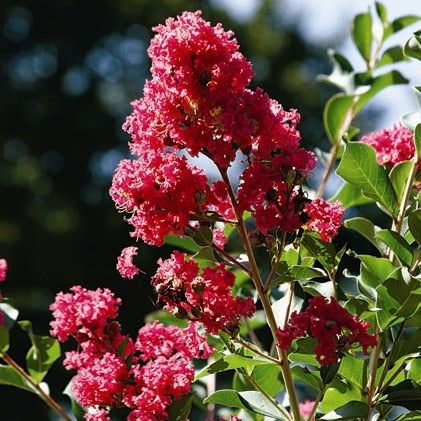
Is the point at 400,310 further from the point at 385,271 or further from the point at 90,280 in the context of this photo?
the point at 90,280

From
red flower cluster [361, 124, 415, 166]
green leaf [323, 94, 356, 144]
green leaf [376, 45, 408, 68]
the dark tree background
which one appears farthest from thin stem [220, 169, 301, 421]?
the dark tree background

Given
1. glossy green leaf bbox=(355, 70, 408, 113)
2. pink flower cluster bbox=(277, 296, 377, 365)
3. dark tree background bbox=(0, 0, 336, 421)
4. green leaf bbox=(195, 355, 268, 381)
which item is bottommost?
green leaf bbox=(195, 355, 268, 381)

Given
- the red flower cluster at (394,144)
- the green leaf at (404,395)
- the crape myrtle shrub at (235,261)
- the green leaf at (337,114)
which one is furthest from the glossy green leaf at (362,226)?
the green leaf at (337,114)

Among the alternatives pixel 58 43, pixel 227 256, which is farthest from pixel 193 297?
pixel 58 43

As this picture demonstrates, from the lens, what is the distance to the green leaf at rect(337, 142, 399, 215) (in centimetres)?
112

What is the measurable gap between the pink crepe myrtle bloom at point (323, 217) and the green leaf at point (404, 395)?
191 mm

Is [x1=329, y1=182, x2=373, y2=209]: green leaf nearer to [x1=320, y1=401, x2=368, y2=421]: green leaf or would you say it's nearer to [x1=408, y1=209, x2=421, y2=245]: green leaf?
[x1=408, y1=209, x2=421, y2=245]: green leaf

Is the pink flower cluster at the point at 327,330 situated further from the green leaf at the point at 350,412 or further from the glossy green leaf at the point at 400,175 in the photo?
the glossy green leaf at the point at 400,175

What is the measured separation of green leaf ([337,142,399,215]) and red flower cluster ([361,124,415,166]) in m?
0.11

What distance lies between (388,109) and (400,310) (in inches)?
428

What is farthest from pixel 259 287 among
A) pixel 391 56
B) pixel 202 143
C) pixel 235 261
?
pixel 391 56

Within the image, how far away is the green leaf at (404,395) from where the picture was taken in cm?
104

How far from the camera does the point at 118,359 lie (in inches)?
42.9

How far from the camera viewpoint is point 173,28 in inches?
39.4
